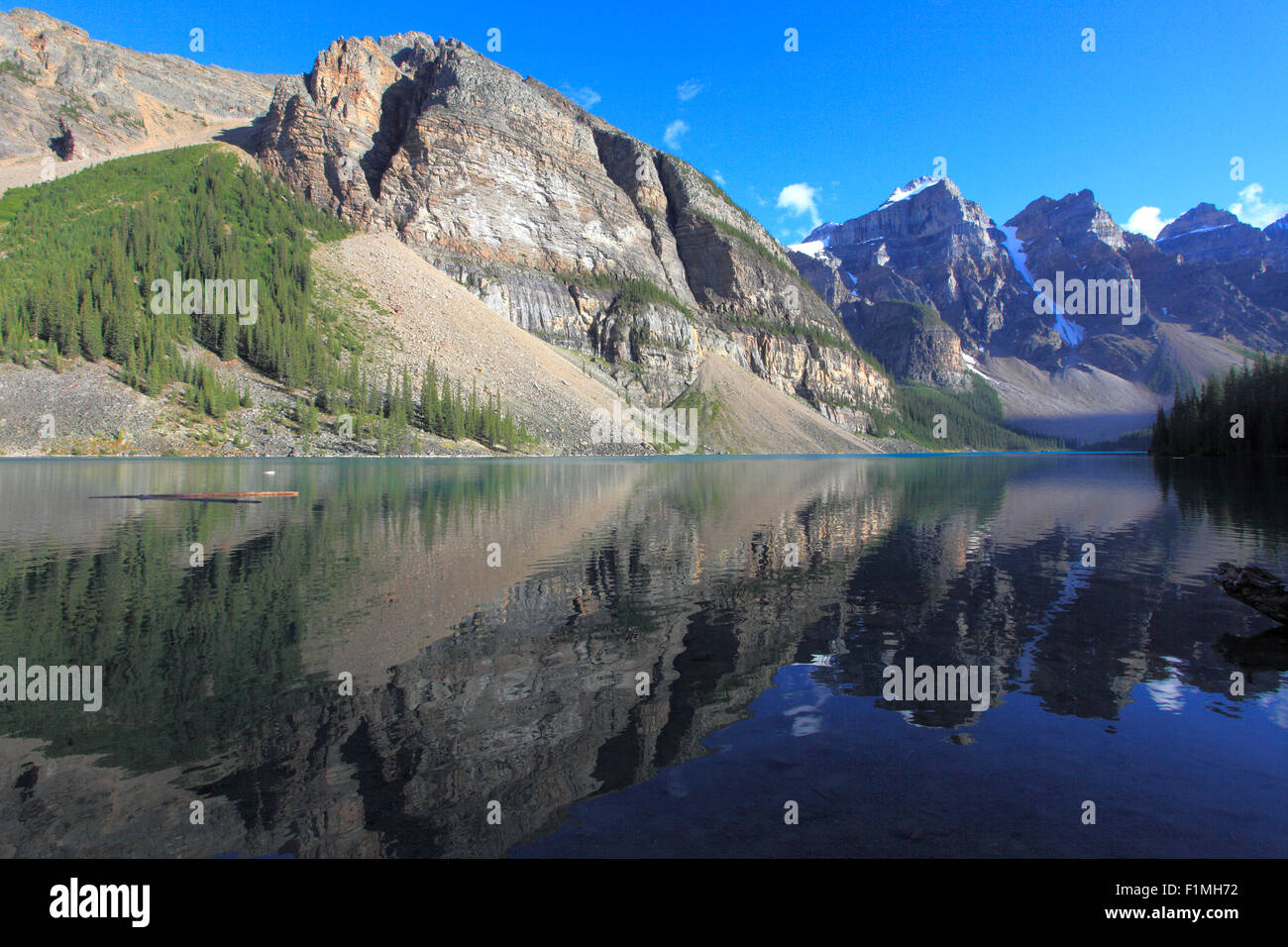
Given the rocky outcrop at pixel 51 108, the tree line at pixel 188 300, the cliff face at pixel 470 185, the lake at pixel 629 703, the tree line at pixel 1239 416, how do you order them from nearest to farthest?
the lake at pixel 629 703 → the tree line at pixel 188 300 → the tree line at pixel 1239 416 → the cliff face at pixel 470 185 → the rocky outcrop at pixel 51 108

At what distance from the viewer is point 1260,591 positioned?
1458 cm

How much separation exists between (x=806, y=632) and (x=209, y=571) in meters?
17.6

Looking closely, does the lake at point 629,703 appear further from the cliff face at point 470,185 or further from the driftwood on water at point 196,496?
the cliff face at point 470,185

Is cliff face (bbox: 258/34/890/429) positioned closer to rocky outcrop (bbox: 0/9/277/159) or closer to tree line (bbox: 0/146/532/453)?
tree line (bbox: 0/146/532/453)

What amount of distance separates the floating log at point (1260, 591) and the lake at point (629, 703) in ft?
2.11

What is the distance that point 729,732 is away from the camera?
973cm

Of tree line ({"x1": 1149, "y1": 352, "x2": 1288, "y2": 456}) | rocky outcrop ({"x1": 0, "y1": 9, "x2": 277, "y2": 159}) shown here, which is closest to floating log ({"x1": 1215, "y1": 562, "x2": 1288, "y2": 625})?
→ tree line ({"x1": 1149, "y1": 352, "x2": 1288, "y2": 456})

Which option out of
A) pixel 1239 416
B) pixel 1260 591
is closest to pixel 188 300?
pixel 1260 591

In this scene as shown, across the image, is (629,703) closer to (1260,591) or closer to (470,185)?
(1260,591)

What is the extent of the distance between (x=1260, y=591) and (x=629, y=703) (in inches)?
577

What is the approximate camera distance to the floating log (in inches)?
570

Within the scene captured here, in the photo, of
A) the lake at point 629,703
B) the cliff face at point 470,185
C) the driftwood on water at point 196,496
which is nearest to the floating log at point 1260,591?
the lake at point 629,703

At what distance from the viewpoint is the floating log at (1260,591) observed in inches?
570

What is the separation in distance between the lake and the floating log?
64cm
